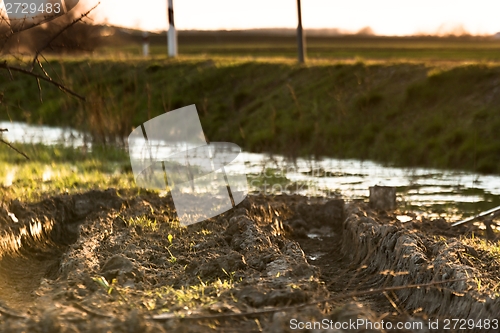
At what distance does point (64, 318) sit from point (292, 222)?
4.44 metres

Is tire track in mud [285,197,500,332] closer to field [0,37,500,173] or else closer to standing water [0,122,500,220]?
standing water [0,122,500,220]

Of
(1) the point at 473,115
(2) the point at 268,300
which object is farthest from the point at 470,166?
(2) the point at 268,300

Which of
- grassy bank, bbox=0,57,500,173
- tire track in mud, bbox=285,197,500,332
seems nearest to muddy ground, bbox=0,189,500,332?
tire track in mud, bbox=285,197,500,332

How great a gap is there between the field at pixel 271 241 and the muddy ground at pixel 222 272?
16 mm

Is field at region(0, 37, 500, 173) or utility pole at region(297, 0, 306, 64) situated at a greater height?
utility pole at region(297, 0, 306, 64)

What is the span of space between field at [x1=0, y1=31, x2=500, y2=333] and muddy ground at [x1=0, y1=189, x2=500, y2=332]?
0.05 ft

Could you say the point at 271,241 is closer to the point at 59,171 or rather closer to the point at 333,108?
the point at 59,171

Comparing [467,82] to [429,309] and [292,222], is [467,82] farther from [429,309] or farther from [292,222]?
[429,309]

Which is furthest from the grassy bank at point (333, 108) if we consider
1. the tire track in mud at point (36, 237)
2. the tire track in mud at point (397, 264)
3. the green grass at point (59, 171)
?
the tire track in mud at point (397, 264)

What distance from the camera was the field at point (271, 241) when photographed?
13.4 ft

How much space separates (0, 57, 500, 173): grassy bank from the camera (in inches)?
543

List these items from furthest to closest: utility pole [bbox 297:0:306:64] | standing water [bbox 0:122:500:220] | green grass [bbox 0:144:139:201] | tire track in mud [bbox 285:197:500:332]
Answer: utility pole [bbox 297:0:306:64] → standing water [bbox 0:122:500:220] → green grass [bbox 0:144:139:201] → tire track in mud [bbox 285:197:500:332]

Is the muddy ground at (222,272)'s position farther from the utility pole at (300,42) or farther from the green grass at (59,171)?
the utility pole at (300,42)

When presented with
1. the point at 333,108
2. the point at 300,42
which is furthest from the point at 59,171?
the point at 300,42
